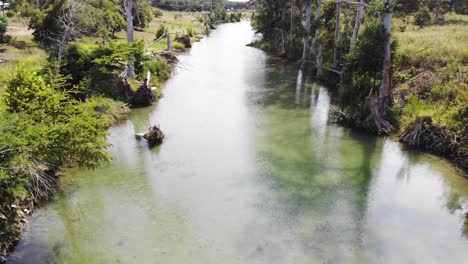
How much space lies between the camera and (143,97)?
896 inches

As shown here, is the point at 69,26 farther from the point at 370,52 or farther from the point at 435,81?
the point at 435,81

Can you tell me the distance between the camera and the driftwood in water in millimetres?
22625

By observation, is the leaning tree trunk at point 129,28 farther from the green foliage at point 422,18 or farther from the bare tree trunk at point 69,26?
the green foliage at point 422,18

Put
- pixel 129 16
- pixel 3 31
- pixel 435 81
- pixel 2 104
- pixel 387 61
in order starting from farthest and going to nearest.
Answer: pixel 3 31 → pixel 129 16 → pixel 435 81 → pixel 387 61 → pixel 2 104

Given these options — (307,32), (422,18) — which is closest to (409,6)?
(422,18)

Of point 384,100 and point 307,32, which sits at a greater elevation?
point 307,32

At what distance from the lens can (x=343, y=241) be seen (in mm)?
10664

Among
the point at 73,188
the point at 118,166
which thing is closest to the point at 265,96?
the point at 118,166

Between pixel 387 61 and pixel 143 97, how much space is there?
13657 mm

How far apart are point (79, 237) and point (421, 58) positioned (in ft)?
68.4

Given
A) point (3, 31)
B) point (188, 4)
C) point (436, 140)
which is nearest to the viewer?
point (436, 140)

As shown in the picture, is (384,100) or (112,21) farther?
(112,21)

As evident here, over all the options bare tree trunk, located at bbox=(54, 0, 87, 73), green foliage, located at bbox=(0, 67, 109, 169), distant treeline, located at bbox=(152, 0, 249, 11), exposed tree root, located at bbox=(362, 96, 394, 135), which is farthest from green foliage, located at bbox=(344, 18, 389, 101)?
distant treeline, located at bbox=(152, 0, 249, 11)

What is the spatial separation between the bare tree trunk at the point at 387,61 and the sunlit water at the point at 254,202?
2.65 metres
